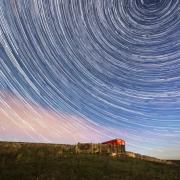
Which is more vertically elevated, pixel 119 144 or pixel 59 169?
pixel 119 144

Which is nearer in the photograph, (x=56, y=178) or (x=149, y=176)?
(x=56, y=178)

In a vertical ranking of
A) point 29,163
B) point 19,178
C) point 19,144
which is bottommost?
point 19,178

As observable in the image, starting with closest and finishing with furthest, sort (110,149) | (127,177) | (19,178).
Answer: (19,178) < (127,177) < (110,149)

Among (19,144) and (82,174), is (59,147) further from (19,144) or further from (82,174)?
(82,174)

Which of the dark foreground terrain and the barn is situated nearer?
the dark foreground terrain

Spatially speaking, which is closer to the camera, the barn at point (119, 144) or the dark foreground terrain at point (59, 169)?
the dark foreground terrain at point (59, 169)

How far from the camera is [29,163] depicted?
24.1 meters

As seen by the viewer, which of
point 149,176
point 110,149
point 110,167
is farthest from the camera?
point 110,149

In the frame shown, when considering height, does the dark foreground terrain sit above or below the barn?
below

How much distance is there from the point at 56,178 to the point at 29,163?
4.98 metres

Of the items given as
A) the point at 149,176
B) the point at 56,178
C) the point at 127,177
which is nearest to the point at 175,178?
the point at 149,176

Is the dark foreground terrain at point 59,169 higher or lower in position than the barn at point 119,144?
lower

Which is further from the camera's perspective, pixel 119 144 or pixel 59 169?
pixel 119 144

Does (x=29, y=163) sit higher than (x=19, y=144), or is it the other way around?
(x=19, y=144)
